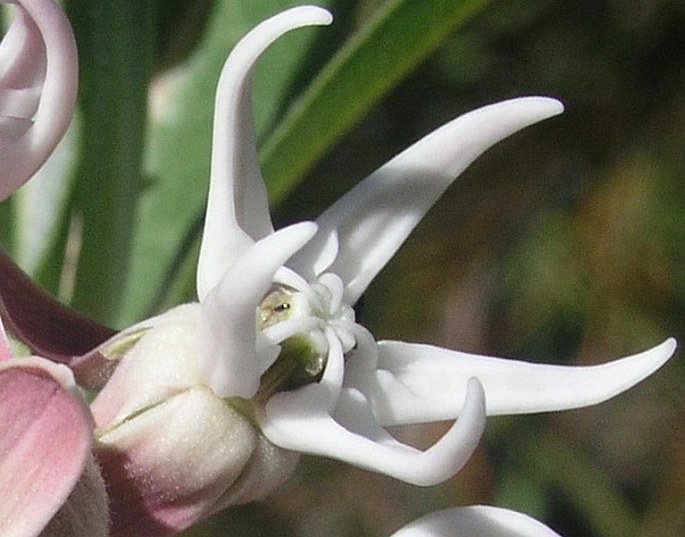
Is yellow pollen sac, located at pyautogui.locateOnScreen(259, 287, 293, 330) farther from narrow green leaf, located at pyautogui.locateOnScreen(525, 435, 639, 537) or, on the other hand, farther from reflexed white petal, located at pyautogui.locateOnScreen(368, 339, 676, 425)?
narrow green leaf, located at pyautogui.locateOnScreen(525, 435, 639, 537)

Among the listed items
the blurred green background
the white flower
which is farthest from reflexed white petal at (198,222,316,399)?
the blurred green background

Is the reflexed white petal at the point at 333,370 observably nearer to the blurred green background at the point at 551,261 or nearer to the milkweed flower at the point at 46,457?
the milkweed flower at the point at 46,457

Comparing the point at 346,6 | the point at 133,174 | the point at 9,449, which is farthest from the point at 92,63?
the point at 9,449

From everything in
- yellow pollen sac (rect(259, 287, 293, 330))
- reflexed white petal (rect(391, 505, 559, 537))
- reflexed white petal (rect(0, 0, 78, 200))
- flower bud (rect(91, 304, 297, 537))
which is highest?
reflexed white petal (rect(0, 0, 78, 200))

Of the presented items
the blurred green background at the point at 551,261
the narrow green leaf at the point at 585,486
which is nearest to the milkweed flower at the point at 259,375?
the blurred green background at the point at 551,261

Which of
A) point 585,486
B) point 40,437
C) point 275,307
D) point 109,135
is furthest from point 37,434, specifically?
point 585,486

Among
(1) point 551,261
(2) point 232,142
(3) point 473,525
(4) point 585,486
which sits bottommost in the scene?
(4) point 585,486

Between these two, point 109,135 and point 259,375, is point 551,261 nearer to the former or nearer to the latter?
point 109,135

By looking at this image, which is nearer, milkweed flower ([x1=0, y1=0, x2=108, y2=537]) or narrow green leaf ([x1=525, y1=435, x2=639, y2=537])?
milkweed flower ([x1=0, y1=0, x2=108, y2=537])
